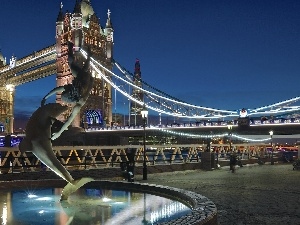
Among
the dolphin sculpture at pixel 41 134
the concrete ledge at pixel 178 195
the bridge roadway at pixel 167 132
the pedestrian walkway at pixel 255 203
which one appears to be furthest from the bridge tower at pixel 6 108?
the dolphin sculpture at pixel 41 134

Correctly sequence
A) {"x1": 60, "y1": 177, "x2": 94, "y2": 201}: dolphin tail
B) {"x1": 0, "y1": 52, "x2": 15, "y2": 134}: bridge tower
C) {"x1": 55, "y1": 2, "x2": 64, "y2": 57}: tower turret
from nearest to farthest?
{"x1": 60, "y1": 177, "x2": 94, "y2": 201}: dolphin tail
{"x1": 55, "y1": 2, "x2": 64, "y2": 57}: tower turret
{"x1": 0, "y1": 52, "x2": 15, "y2": 134}: bridge tower

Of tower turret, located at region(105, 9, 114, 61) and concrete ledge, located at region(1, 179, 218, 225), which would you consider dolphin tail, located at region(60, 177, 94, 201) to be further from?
tower turret, located at region(105, 9, 114, 61)

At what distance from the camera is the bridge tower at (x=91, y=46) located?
79.9 metres

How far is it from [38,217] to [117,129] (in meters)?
51.7

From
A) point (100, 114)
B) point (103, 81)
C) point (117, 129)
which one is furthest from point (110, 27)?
point (117, 129)

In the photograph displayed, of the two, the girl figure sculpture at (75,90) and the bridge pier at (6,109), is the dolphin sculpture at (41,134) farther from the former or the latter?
the bridge pier at (6,109)

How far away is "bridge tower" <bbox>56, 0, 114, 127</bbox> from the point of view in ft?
262

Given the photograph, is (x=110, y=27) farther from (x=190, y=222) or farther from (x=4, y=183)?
(x=190, y=222)

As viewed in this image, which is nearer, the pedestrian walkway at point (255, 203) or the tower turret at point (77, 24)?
the pedestrian walkway at point (255, 203)

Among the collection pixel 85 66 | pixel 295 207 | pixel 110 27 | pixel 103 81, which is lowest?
pixel 295 207

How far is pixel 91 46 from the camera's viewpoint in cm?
8112

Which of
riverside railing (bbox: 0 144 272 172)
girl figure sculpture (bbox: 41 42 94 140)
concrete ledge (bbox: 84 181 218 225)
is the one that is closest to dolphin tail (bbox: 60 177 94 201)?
girl figure sculpture (bbox: 41 42 94 140)

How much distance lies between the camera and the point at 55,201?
32.8 feet

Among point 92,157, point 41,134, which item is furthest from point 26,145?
point 92,157
